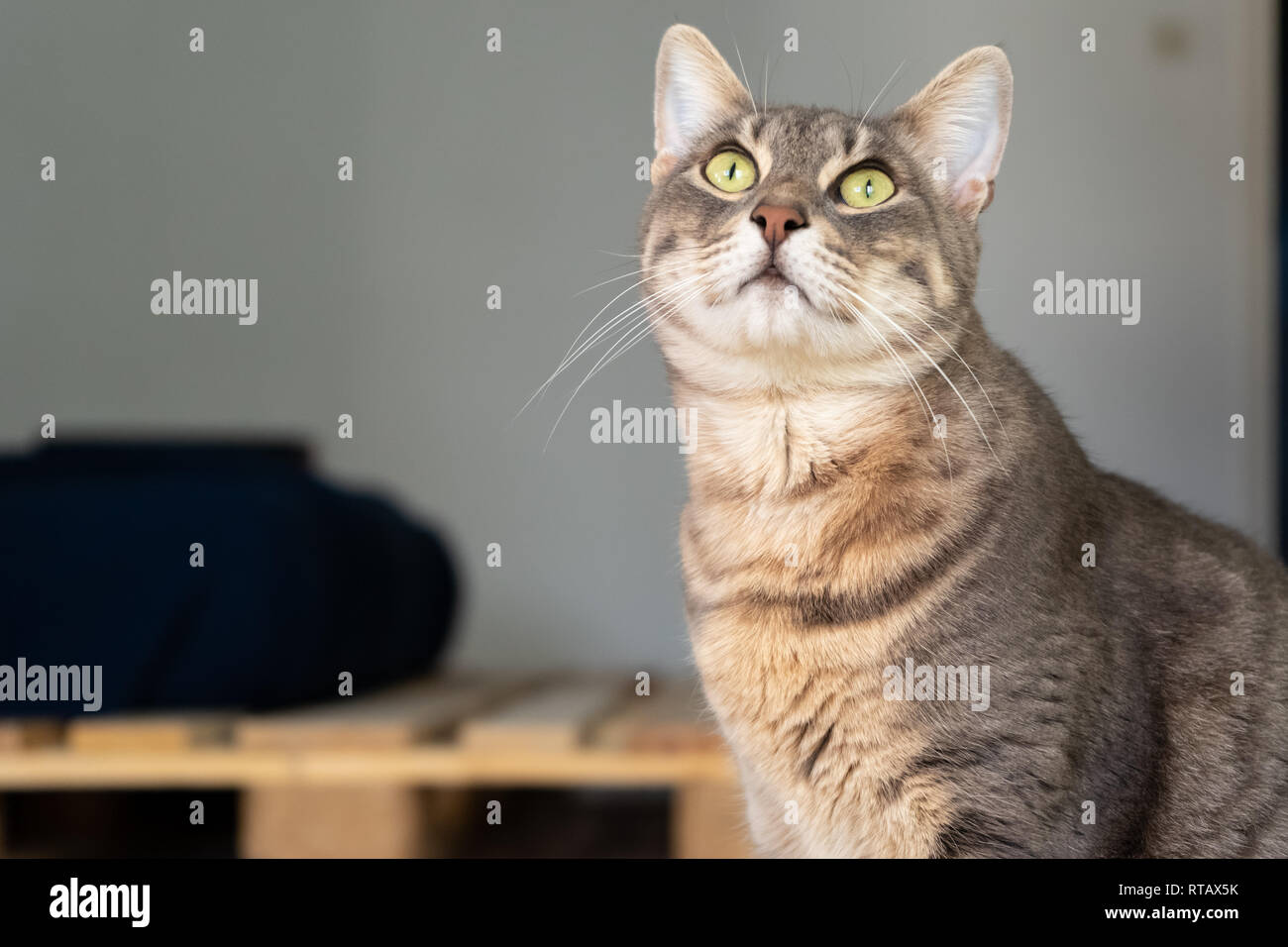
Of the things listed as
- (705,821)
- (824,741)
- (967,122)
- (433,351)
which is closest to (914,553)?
(824,741)

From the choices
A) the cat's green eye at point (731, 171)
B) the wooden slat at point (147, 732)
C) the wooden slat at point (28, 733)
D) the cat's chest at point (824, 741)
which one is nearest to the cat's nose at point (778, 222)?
the cat's green eye at point (731, 171)

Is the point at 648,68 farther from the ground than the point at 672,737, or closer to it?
farther from the ground

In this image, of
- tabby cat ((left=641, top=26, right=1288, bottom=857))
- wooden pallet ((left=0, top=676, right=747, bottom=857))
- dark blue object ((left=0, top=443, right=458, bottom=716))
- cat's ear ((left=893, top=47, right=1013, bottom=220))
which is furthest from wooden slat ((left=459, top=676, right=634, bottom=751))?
cat's ear ((left=893, top=47, right=1013, bottom=220))

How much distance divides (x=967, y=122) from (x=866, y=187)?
13cm

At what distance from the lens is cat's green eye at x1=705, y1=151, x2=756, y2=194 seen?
3.66 feet

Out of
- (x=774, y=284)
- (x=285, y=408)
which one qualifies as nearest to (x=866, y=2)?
(x=774, y=284)

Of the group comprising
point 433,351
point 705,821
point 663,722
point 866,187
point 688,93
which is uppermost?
point 688,93

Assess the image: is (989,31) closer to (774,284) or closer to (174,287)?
(774,284)

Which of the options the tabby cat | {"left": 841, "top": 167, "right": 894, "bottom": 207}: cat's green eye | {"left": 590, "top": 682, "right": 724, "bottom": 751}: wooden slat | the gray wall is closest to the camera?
the tabby cat

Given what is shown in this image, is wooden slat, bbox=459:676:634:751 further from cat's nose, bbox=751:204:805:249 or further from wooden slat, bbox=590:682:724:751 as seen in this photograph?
cat's nose, bbox=751:204:805:249

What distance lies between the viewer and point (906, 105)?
1151 mm

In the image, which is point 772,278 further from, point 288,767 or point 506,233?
point 288,767

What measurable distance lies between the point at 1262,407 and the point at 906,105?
→ 0.54m

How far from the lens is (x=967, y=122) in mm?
1135
